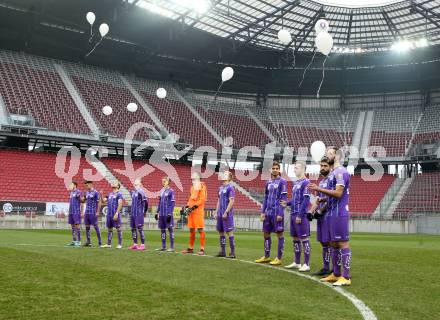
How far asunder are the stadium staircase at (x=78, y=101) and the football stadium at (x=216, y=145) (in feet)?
0.56

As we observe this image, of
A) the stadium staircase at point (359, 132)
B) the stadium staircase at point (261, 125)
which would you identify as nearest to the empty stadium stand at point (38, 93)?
the stadium staircase at point (261, 125)

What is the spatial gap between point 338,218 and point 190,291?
2.75 m

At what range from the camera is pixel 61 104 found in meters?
41.7

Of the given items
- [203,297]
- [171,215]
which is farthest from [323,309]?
[171,215]

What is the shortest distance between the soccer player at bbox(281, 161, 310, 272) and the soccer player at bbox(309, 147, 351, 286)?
1.56 meters

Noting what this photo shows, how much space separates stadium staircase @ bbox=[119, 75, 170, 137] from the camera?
45662 millimetres

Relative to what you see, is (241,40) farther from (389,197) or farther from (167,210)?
(167,210)

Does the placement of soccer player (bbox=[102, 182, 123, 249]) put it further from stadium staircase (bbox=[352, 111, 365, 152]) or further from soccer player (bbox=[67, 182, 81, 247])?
stadium staircase (bbox=[352, 111, 365, 152])

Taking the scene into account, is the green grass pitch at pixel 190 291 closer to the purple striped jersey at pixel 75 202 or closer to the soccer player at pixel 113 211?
the soccer player at pixel 113 211

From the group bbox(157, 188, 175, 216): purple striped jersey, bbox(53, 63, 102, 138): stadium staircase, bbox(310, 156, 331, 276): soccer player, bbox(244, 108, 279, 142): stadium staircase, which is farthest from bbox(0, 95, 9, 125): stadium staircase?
bbox(310, 156, 331, 276): soccer player

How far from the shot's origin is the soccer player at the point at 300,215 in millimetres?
9867

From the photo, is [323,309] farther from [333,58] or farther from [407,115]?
[407,115]

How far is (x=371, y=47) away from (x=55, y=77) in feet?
102

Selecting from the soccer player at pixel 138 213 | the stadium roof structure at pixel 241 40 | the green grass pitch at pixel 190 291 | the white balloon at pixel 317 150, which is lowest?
the green grass pitch at pixel 190 291
